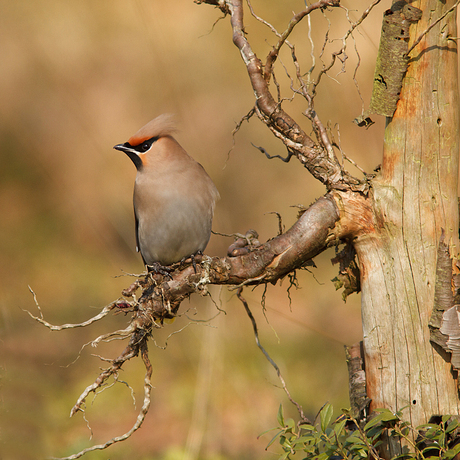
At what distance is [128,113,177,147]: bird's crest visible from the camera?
3266 mm

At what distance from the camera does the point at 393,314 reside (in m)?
2.21

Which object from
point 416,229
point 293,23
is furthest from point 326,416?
point 293,23

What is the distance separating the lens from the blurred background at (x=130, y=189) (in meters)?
5.31

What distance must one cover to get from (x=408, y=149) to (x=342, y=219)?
41cm

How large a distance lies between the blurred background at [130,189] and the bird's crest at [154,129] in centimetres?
168

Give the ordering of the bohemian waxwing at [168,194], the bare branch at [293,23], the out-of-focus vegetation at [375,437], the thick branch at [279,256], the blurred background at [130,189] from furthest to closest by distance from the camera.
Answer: the blurred background at [130,189], the bohemian waxwing at [168,194], the thick branch at [279,256], the bare branch at [293,23], the out-of-focus vegetation at [375,437]

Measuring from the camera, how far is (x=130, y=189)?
6344mm

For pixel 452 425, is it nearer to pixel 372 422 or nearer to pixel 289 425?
pixel 372 422

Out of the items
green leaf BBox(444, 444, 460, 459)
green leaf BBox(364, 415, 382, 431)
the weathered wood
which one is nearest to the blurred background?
the weathered wood

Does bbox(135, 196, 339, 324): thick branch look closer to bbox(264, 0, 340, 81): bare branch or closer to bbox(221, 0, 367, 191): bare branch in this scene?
bbox(221, 0, 367, 191): bare branch

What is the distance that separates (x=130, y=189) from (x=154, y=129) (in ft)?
10.3

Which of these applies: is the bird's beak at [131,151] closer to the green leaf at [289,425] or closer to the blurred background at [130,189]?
the blurred background at [130,189]

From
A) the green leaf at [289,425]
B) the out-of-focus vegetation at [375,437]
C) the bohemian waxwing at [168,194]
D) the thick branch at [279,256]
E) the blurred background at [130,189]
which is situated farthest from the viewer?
the blurred background at [130,189]

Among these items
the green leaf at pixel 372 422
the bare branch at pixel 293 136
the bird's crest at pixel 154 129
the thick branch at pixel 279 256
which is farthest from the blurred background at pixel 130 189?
the green leaf at pixel 372 422
